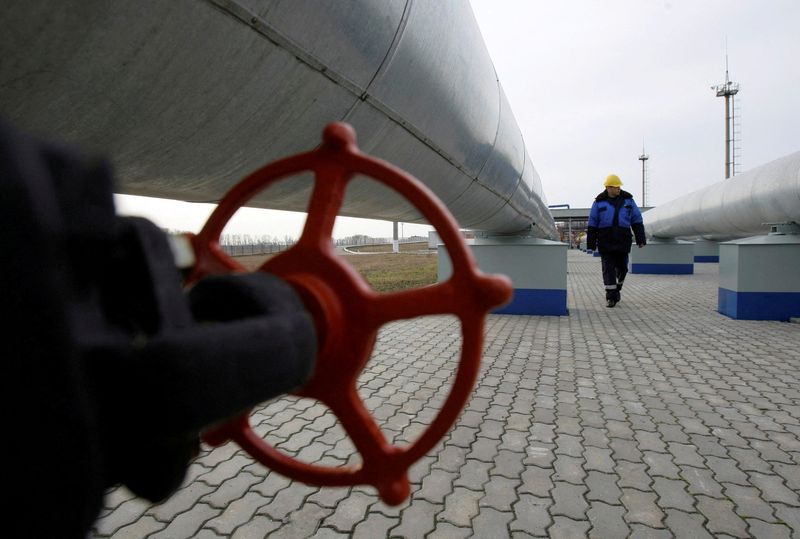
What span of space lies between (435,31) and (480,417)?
1.86 meters

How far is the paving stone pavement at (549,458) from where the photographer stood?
1588 millimetres

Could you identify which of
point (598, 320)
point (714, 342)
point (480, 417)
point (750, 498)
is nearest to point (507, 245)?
point (598, 320)

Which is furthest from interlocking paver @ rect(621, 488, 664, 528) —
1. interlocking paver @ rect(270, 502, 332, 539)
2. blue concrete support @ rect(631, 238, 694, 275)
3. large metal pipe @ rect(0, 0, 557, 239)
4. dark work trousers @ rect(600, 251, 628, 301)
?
blue concrete support @ rect(631, 238, 694, 275)

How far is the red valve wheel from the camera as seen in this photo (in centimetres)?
50

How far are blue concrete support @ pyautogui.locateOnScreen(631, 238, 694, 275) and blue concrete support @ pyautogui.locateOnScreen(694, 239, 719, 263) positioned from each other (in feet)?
15.3

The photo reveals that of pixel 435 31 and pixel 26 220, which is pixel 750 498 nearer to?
pixel 435 31

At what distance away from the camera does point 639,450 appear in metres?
2.10

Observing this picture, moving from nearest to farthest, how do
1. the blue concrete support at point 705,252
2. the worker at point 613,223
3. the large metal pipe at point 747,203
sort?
the large metal pipe at point 747,203 < the worker at point 613,223 < the blue concrete support at point 705,252

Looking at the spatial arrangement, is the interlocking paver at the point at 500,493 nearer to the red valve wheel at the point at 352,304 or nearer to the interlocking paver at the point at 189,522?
the interlocking paver at the point at 189,522

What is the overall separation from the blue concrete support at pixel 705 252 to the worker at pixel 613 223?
1171 centimetres

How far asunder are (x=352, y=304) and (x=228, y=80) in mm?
581

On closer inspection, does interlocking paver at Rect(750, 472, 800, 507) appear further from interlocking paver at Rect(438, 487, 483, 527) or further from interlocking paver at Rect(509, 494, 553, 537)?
interlocking paver at Rect(438, 487, 483, 527)

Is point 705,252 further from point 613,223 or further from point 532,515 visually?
point 532,515

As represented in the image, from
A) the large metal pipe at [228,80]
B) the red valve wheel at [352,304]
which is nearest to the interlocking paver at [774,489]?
the large metal pipe at [228,80]
